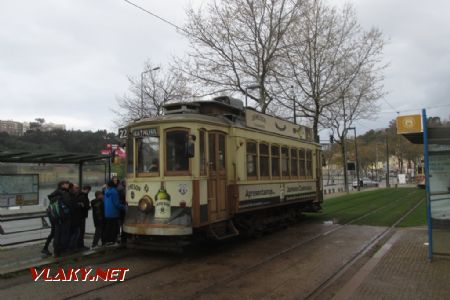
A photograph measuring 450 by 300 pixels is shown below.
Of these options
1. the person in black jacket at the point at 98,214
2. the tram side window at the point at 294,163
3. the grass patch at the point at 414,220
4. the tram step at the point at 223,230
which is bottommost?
the grass patch at the point at 414,220

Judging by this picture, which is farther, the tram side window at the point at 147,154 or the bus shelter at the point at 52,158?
the bus shelter at the point at 52,158

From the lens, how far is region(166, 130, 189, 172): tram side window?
32.0ft

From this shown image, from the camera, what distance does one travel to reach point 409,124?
895 centimetres

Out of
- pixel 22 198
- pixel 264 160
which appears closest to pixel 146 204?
pixel 22 198

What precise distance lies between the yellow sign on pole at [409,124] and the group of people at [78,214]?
21.3 ft

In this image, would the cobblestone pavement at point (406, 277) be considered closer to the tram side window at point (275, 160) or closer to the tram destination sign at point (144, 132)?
the tram side window at point (275, 160)

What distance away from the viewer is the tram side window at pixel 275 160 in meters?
13.2

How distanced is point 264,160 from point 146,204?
418cm

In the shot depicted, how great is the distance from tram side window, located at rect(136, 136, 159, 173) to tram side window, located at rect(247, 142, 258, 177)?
2725 mm

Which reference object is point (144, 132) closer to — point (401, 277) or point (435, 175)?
point (401, 277)

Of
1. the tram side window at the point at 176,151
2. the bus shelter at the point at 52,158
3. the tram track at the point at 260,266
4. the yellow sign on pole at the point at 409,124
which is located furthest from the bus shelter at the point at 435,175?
the bus shelter at the point at 52,158

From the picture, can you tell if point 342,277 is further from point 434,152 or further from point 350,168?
point 350,168

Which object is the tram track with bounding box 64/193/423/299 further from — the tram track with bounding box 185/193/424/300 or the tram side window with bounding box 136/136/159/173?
the tram side window with bounding box 136/136/159/173

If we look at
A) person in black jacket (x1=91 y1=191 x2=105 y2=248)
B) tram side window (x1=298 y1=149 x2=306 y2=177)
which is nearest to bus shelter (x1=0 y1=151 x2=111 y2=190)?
person in black jacket (x1=91 y1=191 x2=105 y2=248)
